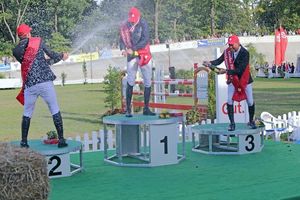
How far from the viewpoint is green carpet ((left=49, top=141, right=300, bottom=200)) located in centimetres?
712

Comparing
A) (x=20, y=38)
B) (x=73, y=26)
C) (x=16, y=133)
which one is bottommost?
(x=16, y=133)

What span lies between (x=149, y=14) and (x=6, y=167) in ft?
200

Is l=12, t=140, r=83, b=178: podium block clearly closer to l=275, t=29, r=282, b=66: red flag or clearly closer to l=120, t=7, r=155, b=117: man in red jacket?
l=120, t=7, r=155, b=117: man in red jacket

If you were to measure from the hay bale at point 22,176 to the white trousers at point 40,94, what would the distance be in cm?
372

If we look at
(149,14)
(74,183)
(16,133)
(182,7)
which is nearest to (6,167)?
(74,183)

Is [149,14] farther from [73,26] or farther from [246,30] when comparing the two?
[246,30]

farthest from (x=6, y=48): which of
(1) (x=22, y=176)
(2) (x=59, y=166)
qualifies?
(1) (x=22, y=176)

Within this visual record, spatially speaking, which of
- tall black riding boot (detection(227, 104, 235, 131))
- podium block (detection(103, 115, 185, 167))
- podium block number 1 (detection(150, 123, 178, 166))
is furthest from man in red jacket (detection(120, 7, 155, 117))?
tall black riding boot (detection(227, 104, 235, 131))

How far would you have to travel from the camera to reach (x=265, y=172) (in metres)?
8.52

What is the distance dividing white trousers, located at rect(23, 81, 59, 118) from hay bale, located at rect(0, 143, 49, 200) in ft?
12.2

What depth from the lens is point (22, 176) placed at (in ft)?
15.5

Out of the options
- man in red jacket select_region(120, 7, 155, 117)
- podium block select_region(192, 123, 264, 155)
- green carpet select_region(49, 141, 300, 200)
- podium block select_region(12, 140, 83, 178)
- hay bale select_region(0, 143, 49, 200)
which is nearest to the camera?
hay bale select_region(0, 143, 49, 200)

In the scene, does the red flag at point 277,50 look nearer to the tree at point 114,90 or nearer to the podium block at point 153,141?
the tree at point 114,90

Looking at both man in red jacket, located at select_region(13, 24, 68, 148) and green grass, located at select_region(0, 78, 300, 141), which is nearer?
man in red jacket, located at select_region(13, 24, 68, 148)
